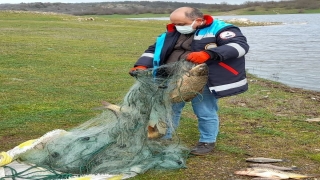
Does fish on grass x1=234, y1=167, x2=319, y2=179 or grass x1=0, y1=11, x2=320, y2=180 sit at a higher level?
fish on grass x1=234, y1=167, x2=319, y2=179

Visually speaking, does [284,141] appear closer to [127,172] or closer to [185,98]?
[185,98]

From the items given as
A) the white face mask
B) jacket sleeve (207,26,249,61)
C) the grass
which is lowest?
the grass

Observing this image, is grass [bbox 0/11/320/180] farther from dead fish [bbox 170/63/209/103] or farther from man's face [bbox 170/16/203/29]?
man's face [bbox 170/16/203/29]

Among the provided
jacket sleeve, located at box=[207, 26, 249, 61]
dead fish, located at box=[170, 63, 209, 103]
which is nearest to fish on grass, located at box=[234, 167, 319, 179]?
dead fish, located at box=[170, 63, 209, 103]

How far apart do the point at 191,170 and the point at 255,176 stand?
662 mm

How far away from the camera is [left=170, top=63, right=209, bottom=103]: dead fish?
543 centimetres

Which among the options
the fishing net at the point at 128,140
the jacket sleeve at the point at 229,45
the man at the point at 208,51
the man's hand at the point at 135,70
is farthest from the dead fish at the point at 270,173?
the man's hand at the point at 135,70

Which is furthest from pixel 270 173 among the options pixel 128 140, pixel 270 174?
pixel 128 140

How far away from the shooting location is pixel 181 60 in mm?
5504

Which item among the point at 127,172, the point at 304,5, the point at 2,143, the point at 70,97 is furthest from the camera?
the point at 304,5

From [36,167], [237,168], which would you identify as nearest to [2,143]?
[36,167]

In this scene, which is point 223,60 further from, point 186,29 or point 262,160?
point 262,160

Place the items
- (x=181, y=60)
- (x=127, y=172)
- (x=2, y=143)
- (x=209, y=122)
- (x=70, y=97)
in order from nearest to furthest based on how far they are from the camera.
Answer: (x=127, y=172)
(x=181, y=60)
(x=209, y=122)
(x=2, y=143)
(x=70, y=97)

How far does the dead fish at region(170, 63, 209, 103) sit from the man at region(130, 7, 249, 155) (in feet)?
0.30
